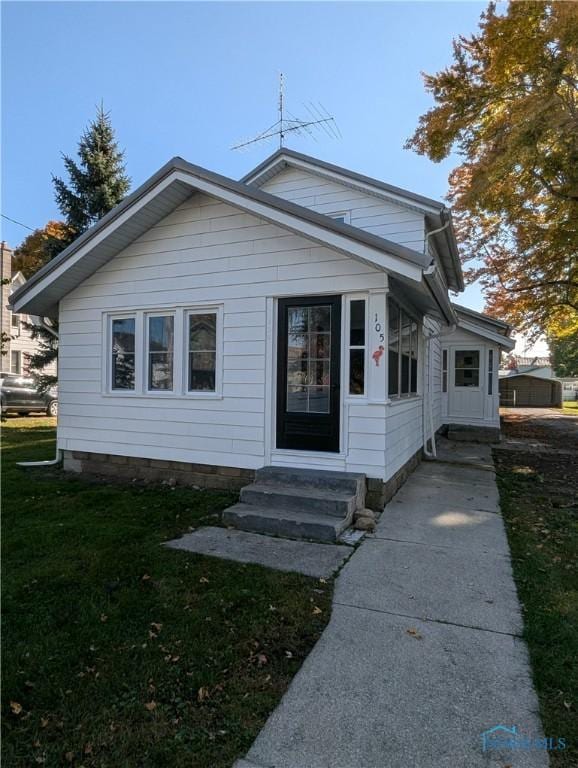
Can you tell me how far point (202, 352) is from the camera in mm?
6598

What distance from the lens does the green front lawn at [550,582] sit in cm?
228

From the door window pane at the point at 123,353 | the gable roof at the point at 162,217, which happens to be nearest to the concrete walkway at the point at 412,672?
the gable roof at the point at 162,217

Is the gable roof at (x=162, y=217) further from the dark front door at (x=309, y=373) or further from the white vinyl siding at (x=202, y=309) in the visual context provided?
the dark front door at (x=309, y=373)

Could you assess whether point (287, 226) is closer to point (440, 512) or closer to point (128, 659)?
point (440, 512)

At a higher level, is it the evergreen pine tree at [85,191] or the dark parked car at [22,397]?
the evergreen pine tree at [85,191]

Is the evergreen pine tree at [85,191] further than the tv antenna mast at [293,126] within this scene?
Yes

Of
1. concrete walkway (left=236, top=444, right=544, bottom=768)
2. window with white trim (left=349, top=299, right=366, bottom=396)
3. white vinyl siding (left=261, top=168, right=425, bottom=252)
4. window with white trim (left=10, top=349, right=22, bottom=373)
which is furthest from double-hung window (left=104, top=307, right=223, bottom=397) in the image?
window with white trim (left=10, top=349, right=22, bottom=373)

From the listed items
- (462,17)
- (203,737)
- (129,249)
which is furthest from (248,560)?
(462,17)

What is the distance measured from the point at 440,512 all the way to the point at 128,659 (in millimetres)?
4166

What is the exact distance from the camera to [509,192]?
10719mm

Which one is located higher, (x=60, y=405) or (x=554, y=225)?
(x=554, y=225)

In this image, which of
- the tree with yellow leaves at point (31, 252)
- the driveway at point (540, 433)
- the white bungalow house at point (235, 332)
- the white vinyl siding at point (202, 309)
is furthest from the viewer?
the tree with yellow leaves at point (31, 252)

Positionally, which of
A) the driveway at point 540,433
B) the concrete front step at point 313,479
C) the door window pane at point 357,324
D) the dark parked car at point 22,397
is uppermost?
the door window pane at point 357,324

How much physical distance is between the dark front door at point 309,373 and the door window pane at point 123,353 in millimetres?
2713
